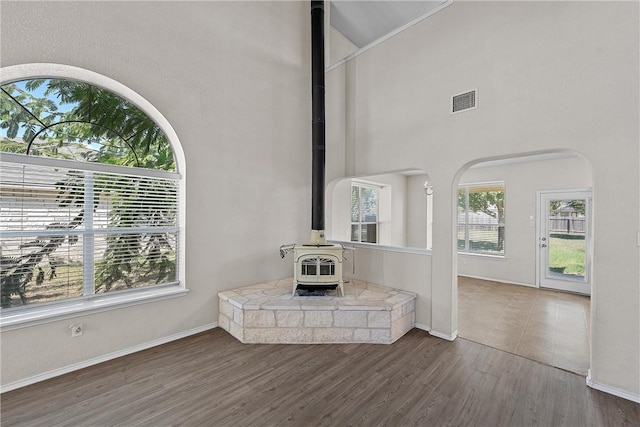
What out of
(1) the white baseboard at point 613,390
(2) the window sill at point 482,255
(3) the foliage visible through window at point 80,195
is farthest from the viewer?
(2) the window sill at point 482,255

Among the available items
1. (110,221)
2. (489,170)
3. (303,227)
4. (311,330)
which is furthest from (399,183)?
(110,221)

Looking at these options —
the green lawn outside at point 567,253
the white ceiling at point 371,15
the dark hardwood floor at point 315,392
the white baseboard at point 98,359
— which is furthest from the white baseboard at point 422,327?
the white ceiling at point 371,15

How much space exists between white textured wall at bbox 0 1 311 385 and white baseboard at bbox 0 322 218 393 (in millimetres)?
34

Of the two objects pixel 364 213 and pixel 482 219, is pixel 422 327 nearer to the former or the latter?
pixel 364 213

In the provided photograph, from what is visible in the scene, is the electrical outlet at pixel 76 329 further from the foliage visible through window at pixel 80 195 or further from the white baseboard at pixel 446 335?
the white baseboard at pixel 446 335

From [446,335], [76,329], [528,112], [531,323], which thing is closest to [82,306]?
[76,329]

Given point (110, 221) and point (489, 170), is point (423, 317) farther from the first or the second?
point (489, 170)

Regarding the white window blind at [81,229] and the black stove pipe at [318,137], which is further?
the black stove pipe at [318,137]

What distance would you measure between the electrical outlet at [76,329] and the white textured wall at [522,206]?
7.26m

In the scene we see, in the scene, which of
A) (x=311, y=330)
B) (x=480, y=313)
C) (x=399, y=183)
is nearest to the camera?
(x=311, y=330)

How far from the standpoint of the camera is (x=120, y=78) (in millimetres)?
2902

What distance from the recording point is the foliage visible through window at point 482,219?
652 centimetres

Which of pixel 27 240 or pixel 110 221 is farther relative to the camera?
pixel 110 221

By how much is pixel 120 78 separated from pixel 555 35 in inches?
168
